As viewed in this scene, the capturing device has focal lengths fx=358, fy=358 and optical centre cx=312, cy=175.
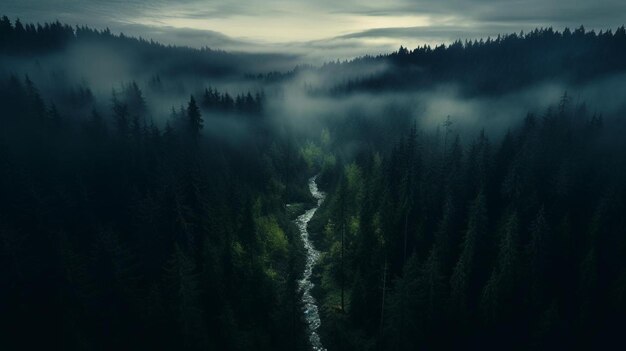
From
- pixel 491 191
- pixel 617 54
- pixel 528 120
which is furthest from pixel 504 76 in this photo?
pixel 491 191

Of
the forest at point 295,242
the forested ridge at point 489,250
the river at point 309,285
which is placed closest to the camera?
the forest at point 295,242

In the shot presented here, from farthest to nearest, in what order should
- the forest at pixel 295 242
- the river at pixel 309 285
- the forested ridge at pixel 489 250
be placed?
1. the river at pixel 309 285
2. the forested ridge at pixel 489 250
3. the forest at pixel 295 242

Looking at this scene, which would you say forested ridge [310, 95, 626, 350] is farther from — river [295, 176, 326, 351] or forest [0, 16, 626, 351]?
river [295, 176, 326, 351]

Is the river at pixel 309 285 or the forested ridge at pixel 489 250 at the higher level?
the forested ridge at pixel 489 250

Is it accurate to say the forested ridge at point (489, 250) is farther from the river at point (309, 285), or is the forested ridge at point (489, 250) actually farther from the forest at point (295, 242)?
the river at point (309, 285)

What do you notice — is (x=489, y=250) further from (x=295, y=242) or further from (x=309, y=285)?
(x=295, y=242)

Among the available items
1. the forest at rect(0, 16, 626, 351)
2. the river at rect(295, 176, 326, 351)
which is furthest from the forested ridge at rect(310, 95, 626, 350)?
the river at rect(295, 176, 326, 351)

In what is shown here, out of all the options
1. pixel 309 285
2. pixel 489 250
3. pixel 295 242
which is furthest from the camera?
pixel 295 242

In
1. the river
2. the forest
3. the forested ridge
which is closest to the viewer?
the forest

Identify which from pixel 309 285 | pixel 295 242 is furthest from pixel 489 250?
pixel 295 242

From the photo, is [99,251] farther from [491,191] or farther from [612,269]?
[612,269]

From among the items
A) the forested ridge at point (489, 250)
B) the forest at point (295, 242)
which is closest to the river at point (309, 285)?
the forest at point (295, 242)
